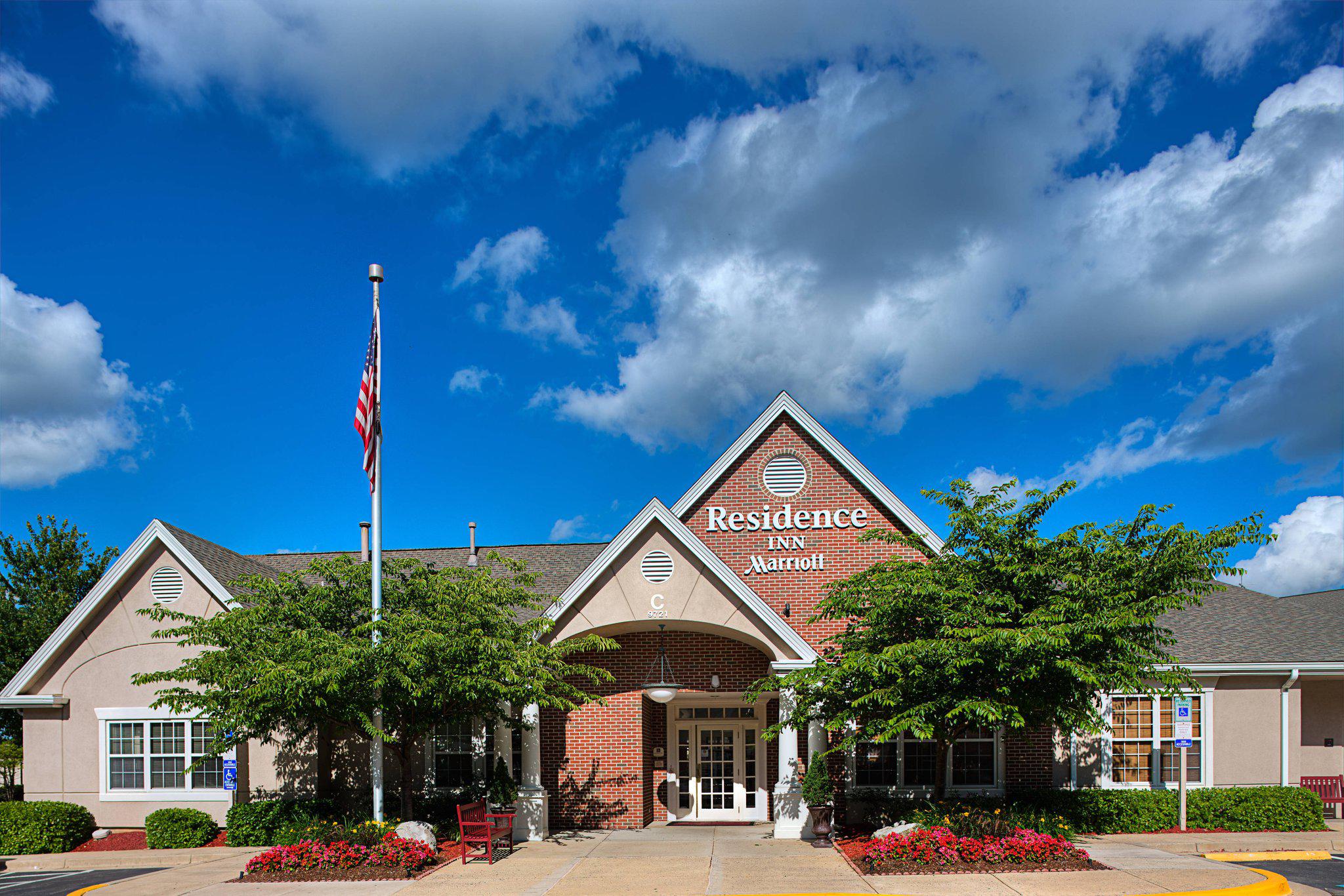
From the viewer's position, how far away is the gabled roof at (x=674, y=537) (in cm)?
1731

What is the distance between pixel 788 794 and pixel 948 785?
3525 mm

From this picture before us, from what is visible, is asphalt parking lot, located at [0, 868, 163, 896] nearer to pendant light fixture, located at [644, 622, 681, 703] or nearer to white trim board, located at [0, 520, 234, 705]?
white trim board, located at [0, 520, 234, 705]

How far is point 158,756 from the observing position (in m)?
19.0

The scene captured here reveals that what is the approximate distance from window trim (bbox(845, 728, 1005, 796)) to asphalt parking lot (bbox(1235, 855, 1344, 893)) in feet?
15.1

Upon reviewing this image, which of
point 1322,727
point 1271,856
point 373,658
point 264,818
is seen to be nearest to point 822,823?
point 1271,856

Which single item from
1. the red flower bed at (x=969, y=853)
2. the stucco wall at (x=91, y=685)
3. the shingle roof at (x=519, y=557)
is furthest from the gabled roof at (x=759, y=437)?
the stucco wall at (x=91, y=685)

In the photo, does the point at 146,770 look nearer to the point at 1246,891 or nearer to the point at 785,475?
the point at 785,475

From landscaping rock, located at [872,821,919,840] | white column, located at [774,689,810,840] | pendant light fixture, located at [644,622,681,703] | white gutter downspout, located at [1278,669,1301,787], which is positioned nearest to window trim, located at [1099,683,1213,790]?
white gutter downspout, located at [1278,669,1301,787]

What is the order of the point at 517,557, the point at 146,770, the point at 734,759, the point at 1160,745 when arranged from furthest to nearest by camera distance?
1. the point at 517,557
2. the point at 734,759
3. the point at 146,770
4. the point at 1160,745

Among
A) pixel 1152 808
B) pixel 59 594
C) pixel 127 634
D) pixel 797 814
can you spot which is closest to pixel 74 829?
pixel 127 634

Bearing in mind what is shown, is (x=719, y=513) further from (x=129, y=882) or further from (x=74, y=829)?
(x=74, y=829)

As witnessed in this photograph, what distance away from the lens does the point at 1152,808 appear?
56.6 feet

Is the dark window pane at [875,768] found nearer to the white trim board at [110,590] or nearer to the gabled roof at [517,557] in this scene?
the gabled roof at [517,557]

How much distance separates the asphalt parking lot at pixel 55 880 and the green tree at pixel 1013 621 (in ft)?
38.0
